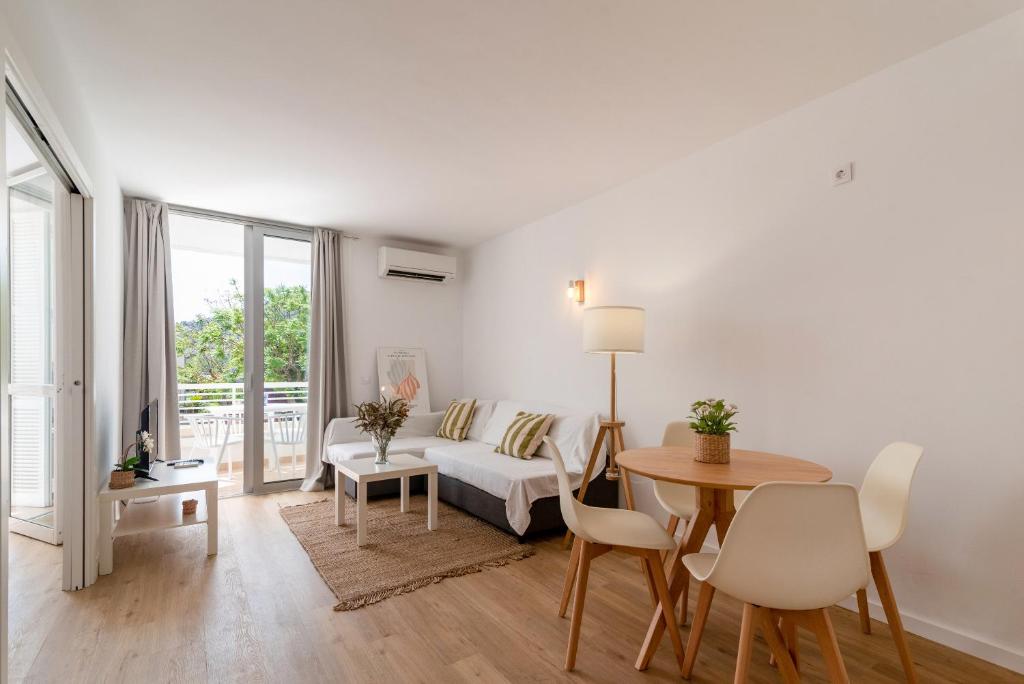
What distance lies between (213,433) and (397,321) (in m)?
2.13

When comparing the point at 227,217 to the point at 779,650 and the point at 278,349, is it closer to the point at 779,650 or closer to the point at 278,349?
the point at 278,349

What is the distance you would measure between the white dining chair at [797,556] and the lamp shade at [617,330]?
1.75 m

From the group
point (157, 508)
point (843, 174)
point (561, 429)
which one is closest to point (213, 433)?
point (157, 508)

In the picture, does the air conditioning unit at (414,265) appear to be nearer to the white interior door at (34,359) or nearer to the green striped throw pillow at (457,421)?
the green striped throw pillow at (457,421)

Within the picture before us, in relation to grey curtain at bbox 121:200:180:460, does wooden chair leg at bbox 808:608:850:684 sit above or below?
below

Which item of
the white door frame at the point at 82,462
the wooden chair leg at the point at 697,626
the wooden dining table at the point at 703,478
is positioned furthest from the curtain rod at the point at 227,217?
the wooden chair leg at the point at 697,626

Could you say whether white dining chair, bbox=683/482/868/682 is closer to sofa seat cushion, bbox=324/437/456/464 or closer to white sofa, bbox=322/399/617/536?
white sofa, bbox=322/399/617/536

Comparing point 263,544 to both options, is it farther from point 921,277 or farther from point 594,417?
point 921,277

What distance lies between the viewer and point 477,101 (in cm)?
268

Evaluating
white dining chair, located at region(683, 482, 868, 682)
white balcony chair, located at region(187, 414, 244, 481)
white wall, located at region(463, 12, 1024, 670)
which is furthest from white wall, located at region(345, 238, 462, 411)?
white dining chair, located at region(683, 482, 868, 682)

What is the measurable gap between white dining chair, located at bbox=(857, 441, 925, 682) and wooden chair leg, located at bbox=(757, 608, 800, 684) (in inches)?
20.7

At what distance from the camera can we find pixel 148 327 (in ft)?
13.9

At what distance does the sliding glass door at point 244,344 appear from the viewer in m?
4.74

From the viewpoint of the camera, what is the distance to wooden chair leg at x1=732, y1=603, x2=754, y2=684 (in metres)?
1.57
